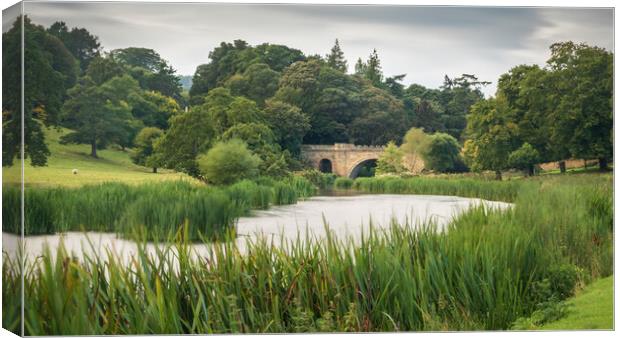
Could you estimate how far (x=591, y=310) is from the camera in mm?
7703

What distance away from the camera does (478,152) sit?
934 centimetres

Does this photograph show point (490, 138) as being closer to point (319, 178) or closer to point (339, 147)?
point (339, 147)

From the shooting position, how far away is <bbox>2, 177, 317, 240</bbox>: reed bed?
7629 mm

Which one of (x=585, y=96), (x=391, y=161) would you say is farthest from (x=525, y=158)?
(x=391, y=161)

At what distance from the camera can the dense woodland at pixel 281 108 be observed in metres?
7.98

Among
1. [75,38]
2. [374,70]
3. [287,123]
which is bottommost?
[287,123]

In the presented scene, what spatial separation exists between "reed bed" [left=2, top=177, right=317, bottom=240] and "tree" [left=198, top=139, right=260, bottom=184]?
0.17 meters

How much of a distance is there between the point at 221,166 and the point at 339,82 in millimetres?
1764

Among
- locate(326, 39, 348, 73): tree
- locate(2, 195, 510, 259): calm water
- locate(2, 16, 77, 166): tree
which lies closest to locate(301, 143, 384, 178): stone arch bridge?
locate(2, 195, 510, 259): calm water

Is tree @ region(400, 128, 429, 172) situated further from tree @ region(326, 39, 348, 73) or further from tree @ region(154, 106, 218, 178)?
tree @ region(154, 106, 218, 178)

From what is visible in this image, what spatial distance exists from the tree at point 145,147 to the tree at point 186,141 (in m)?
0.06

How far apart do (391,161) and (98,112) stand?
3417mm

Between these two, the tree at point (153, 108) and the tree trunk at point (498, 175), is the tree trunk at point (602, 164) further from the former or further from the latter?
the tree at point (153, 108)

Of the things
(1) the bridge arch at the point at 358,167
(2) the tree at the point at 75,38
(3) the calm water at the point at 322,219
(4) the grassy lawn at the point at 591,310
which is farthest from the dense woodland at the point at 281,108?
(4) the grassy lawn at the point at 591,310
